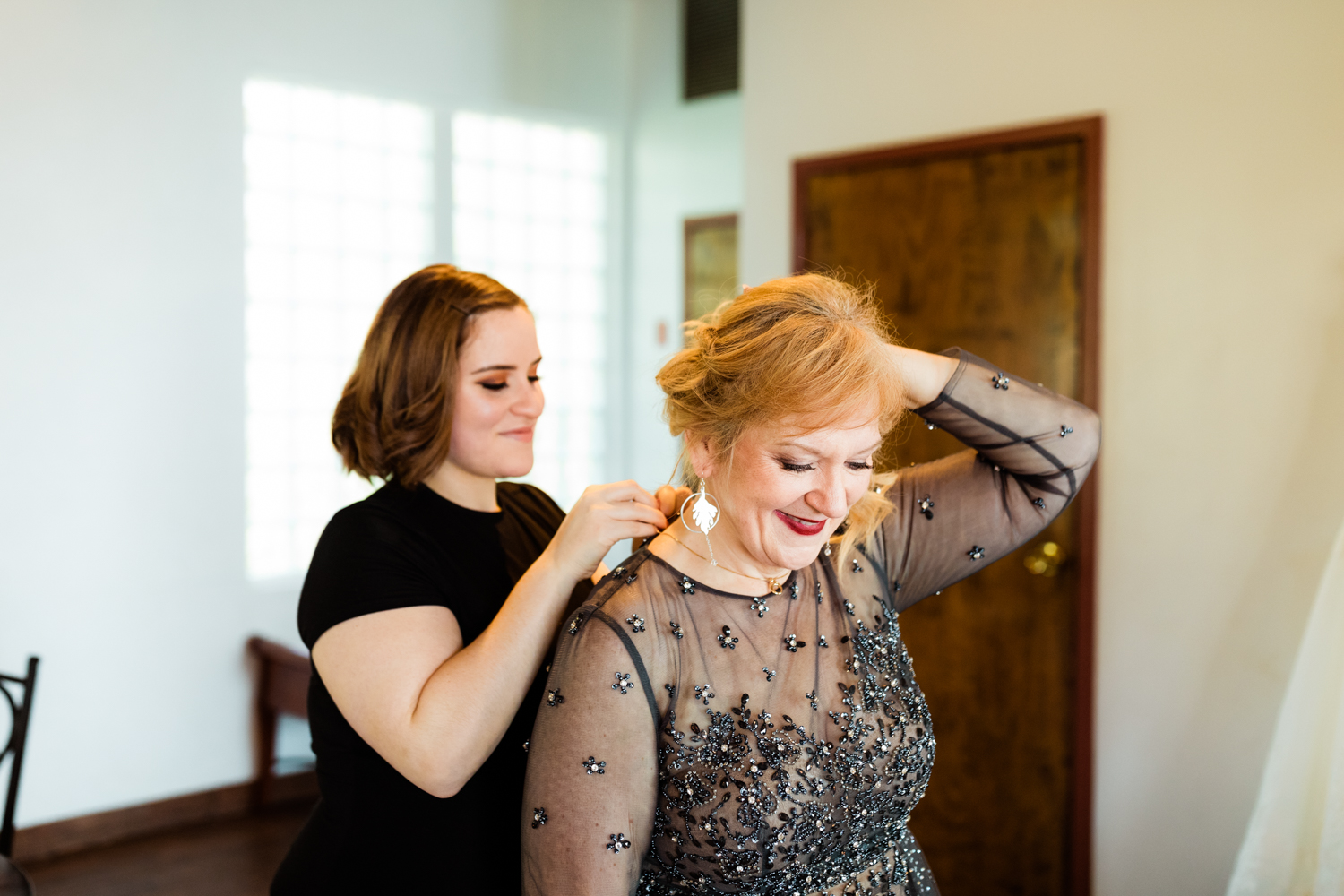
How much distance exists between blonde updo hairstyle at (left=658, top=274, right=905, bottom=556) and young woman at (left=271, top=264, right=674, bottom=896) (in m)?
0.16

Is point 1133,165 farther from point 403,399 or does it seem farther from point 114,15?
point 114,15

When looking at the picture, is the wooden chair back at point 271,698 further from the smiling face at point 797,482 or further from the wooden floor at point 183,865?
the smiling face at point 797,482

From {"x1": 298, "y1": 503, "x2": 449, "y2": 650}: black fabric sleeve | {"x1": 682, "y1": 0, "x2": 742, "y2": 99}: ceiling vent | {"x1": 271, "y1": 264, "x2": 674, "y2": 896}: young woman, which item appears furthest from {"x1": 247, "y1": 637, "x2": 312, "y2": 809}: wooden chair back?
{"x1": 682, "y1": 0, "x2": 742, "y2": 99}: ceiling vent

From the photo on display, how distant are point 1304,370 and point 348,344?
3.45 m

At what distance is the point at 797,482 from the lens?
1438 mm

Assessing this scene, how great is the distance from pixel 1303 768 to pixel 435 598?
1.95 m

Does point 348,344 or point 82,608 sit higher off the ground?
point 348,344

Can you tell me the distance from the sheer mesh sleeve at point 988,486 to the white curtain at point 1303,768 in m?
1.06

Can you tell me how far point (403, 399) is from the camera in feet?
5.77

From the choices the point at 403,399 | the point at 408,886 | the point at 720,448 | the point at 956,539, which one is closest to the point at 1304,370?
the point at 956,539

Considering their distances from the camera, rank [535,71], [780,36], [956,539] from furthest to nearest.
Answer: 1. [535,71]
2. [780,36]
3. [956,539]

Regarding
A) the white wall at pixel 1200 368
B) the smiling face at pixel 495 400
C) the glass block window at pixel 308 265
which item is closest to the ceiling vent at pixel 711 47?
the glass block window at pixel 308 265

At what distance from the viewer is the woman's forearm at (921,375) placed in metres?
1.58

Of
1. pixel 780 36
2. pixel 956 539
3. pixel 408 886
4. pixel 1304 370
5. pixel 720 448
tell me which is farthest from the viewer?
pixel 780 36
